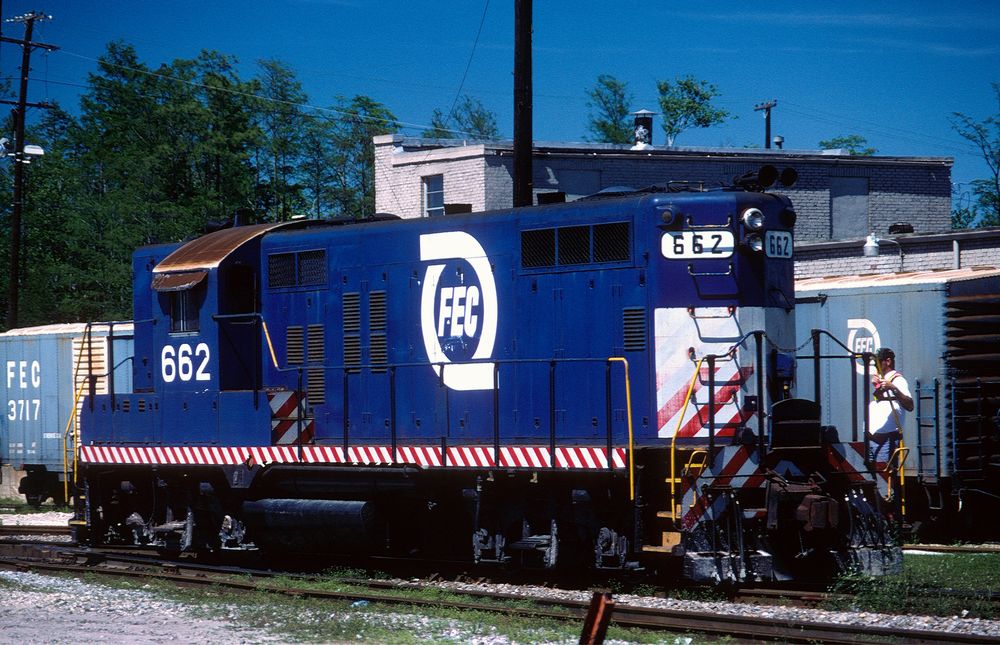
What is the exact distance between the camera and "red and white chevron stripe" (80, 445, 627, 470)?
1165 centimetres

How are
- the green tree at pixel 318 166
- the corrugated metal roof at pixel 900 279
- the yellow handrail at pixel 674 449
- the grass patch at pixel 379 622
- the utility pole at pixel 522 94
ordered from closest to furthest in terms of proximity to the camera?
the grass patch at pixel 379 622 < the yellow handrail at pixel 674 449 < the corrugated metal roof at pixel 900 279 < the utility pole at pixel 522 94 < the green tree at pixel 318 166

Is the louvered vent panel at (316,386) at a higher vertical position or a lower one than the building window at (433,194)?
lower

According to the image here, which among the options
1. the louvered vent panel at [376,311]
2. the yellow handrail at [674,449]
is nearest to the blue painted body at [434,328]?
the louvered vent panel at [376,311]

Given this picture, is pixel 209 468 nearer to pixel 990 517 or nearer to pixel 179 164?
pixel 990 517

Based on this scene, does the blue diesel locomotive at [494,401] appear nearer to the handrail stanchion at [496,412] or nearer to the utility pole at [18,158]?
the handrail stanchion at [496,412]

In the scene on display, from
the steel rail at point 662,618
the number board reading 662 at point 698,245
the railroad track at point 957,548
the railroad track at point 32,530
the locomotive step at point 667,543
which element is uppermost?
the number board reading 662 at point 698,245

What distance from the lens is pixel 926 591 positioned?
11164mm

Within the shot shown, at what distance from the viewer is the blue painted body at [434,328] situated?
38.6 ft

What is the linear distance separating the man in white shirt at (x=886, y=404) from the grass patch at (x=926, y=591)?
1342 mm

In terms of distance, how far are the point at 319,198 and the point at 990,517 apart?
137 ft

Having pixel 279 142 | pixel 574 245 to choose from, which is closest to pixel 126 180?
pixel 279 142

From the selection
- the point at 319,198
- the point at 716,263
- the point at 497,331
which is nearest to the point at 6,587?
the point at 497,331

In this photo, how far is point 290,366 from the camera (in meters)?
14.7

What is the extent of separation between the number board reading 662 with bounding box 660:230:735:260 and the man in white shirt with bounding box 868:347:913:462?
205 centimetres
